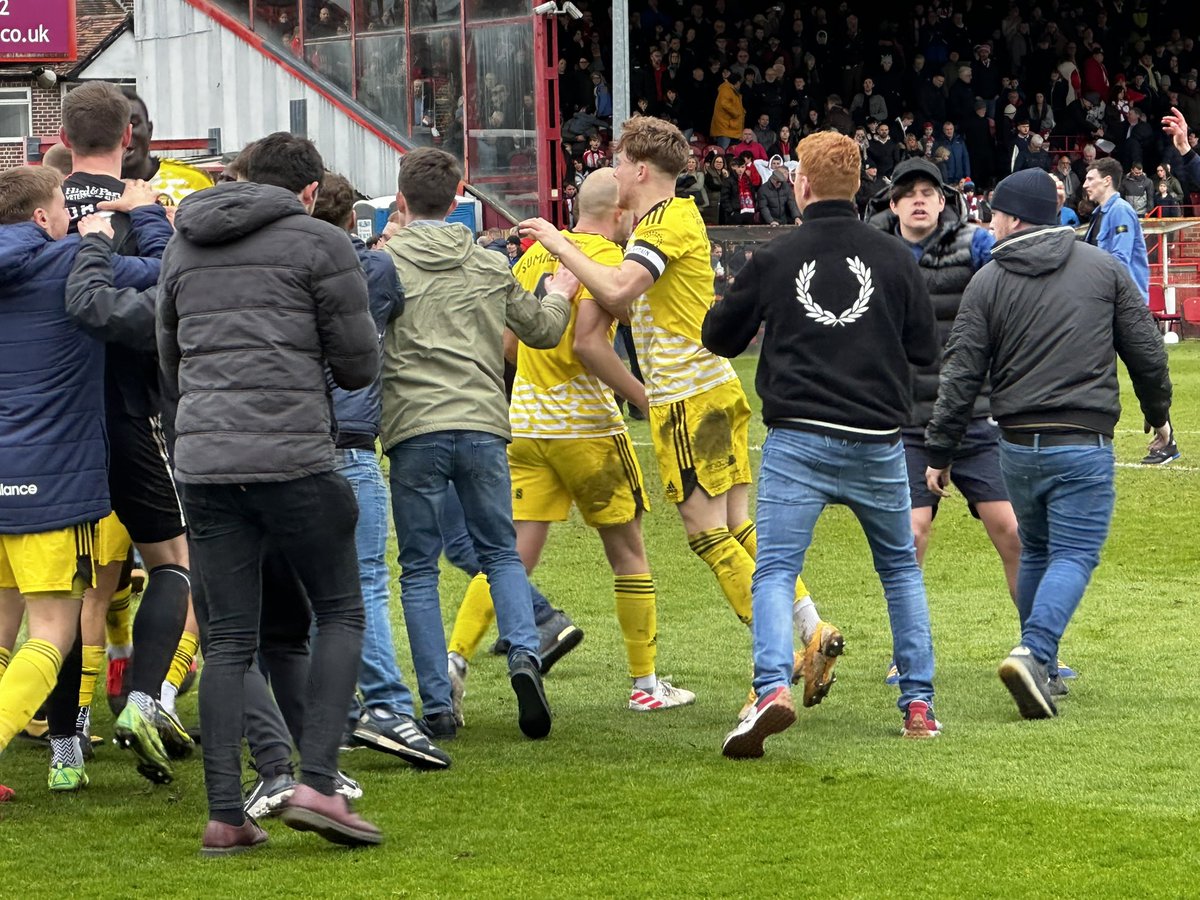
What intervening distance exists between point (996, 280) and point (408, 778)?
2.67 m

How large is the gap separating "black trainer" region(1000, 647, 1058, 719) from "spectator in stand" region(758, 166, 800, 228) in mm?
22026

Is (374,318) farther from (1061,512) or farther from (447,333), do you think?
(1061,512)

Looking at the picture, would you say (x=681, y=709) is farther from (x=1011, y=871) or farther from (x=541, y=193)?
(x=541, y=193)

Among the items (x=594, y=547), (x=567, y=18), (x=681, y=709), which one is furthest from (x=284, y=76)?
(x=681, y=709)

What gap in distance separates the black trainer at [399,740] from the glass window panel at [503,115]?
859 inches

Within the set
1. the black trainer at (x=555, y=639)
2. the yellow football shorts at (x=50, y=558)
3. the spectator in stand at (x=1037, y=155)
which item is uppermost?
the spectator in stand at (x=1037, y=155)

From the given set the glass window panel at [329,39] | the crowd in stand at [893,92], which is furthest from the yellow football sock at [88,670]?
the glass window panel at [329,39]

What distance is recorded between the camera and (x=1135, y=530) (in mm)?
10758

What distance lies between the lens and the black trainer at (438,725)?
6184 mm

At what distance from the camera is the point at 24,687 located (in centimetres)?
523

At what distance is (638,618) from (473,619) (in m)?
0.62

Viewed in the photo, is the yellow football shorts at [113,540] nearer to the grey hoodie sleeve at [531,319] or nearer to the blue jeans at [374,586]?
the blue jeans at [374,586]

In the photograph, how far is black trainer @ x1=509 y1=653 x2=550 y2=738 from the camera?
603cm

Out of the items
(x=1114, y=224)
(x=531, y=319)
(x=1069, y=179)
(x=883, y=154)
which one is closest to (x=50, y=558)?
(x=531, y=319)
